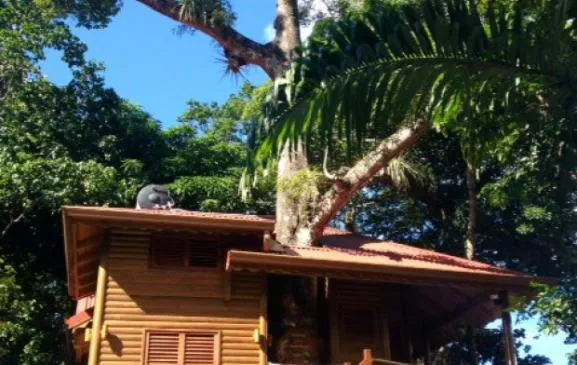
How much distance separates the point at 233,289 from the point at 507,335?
452cm

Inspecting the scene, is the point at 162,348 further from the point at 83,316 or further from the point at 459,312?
the point at 459,312

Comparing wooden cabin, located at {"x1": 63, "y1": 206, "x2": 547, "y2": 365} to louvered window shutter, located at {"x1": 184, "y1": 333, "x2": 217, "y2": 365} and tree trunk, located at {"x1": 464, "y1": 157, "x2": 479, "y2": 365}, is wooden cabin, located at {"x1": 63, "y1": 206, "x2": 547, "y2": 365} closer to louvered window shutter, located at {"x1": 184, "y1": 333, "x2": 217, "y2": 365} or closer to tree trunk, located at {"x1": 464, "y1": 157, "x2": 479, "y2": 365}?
louvered window shutter, located at {"x1": 184, "y1": 333, "x2": 217, "y2": 365}

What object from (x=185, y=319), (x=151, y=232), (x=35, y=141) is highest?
(x=35, y=141)

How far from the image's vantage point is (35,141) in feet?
67.2

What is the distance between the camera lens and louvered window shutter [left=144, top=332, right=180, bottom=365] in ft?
35.3

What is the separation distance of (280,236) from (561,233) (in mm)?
7754

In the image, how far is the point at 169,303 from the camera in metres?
11.2

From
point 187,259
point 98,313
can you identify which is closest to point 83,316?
point 98,313

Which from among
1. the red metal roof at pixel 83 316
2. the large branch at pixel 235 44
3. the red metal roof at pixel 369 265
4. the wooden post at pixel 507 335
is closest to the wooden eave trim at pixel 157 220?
the red metal roof at pixel 369 265

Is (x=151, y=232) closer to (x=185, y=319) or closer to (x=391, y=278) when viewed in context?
(x=185, y=319)

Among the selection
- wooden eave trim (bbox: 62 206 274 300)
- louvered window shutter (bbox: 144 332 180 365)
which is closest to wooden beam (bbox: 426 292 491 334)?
wooden eave trim (bbox: 62 206 274 300)

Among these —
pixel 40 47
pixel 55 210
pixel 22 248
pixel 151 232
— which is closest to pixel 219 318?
pixel 151 232

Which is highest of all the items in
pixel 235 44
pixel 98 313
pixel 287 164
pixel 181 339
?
pixel 235 44

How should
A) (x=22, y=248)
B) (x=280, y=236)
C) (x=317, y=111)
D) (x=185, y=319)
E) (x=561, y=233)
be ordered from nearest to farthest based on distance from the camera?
(x=317, y=111) → (x=185, y=319) → (x=280, y=236) → (x=561, y=233) → (x=22, y=248)
